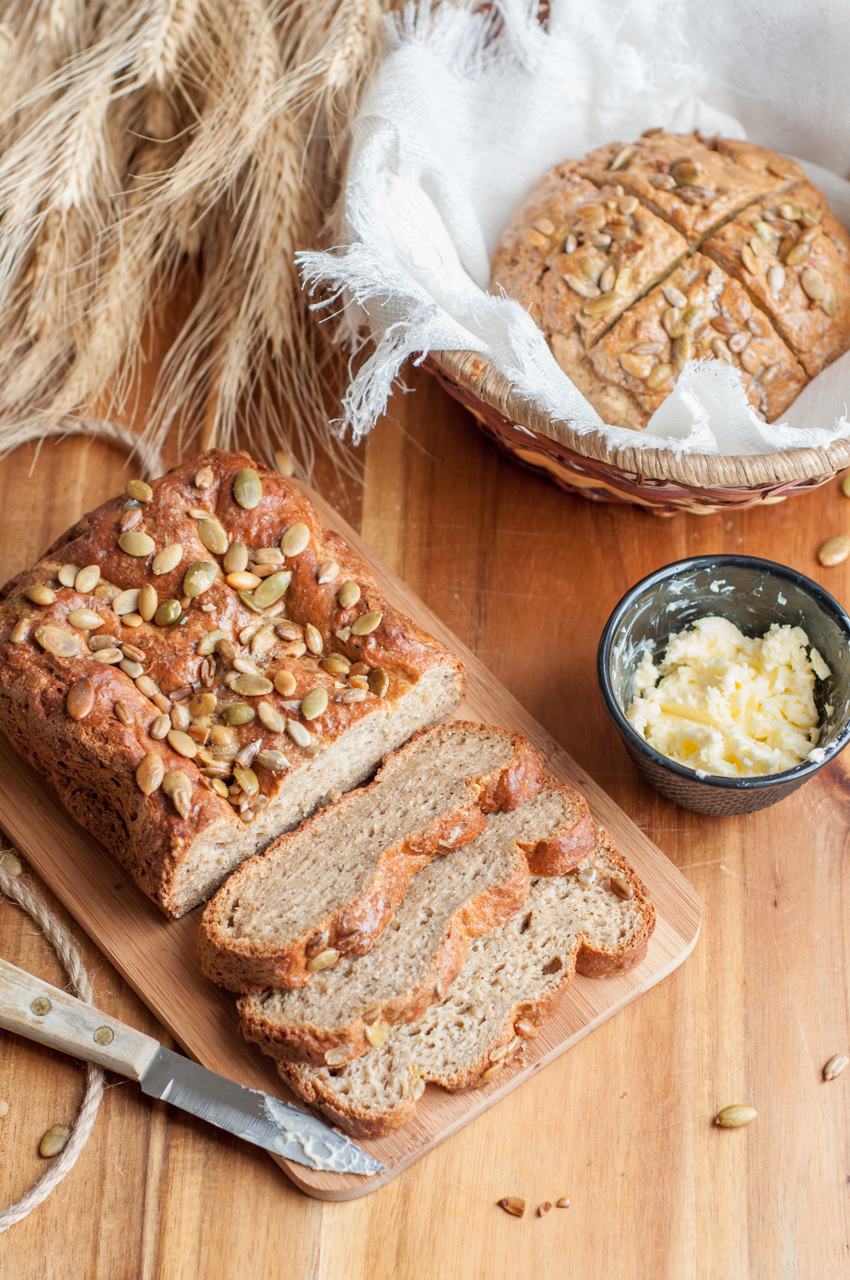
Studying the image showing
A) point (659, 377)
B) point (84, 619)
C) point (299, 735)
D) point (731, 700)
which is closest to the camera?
point (299, 735)

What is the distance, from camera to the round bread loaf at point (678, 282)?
3.16 meters

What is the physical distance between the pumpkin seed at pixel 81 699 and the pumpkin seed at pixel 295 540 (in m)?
0.61

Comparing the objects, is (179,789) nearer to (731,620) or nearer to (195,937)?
(195,937)

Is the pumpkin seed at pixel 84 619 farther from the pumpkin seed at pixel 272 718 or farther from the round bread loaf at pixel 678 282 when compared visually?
the round bread loaf at pixel 678 282

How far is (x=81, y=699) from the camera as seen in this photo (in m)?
2.69

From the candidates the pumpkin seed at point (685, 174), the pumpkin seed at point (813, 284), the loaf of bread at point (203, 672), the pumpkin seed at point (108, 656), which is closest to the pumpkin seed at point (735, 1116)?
the loaf of bread at point (203, 672)

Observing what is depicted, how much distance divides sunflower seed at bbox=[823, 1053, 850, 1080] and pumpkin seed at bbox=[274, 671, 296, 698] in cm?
168

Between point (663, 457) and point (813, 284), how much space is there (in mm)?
874

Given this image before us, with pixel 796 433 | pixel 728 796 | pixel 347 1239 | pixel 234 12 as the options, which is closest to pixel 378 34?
pixel 234 12

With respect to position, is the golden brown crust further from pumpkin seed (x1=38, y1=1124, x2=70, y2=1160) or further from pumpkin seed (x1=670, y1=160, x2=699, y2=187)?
pumpkin seed (x1=38, y1=1124, x2=70, y2=1160)

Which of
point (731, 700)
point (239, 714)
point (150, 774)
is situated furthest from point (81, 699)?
point (731, 700)

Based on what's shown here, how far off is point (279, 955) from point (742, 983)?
1.27 meters

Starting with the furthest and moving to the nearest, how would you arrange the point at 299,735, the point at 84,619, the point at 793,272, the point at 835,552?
the point at 835,552
the point at 793,272
the point at 84,619
the point at 299,735

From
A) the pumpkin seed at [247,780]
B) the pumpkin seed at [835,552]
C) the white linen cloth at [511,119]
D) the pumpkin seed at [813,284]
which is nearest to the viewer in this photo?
the pumpkin seed at [247,780]
